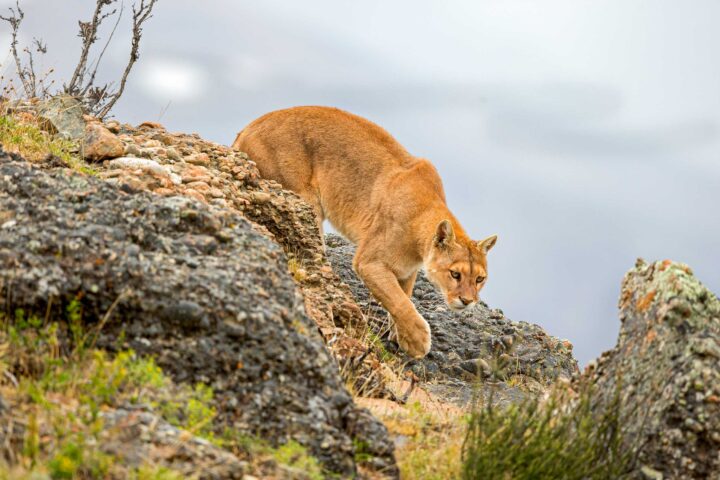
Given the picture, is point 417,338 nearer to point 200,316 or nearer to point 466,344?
point 466,344

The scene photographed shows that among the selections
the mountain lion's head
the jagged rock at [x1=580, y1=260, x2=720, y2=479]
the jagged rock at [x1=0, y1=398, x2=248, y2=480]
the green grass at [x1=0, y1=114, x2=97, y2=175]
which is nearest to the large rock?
the jagged rock at [x1=0, y1=398, x2=248, y2=480]

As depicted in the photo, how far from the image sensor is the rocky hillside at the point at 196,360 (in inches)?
164

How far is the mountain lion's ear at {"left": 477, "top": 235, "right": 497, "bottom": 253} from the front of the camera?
35.0 ft

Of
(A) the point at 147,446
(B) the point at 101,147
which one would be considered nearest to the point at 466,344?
(B) the point at 101,147

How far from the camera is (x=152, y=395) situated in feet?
14.8

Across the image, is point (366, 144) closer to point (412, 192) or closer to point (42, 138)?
point (412, 192)

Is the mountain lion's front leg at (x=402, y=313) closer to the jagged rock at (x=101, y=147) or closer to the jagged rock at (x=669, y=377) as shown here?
the jagged rock at (x=101, y=147)

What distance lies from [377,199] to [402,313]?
58.9 inches

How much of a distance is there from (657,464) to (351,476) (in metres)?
1.75

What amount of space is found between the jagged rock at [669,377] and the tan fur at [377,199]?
15.6 feet

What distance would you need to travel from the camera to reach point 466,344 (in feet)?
39.7

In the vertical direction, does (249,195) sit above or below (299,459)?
above

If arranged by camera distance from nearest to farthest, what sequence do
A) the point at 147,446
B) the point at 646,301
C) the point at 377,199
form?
the point at 147,446
the point at 646,301
the point at 377,199

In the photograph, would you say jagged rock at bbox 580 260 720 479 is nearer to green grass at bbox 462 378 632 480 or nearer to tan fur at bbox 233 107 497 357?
green grass at bbox 462 378 632 480
